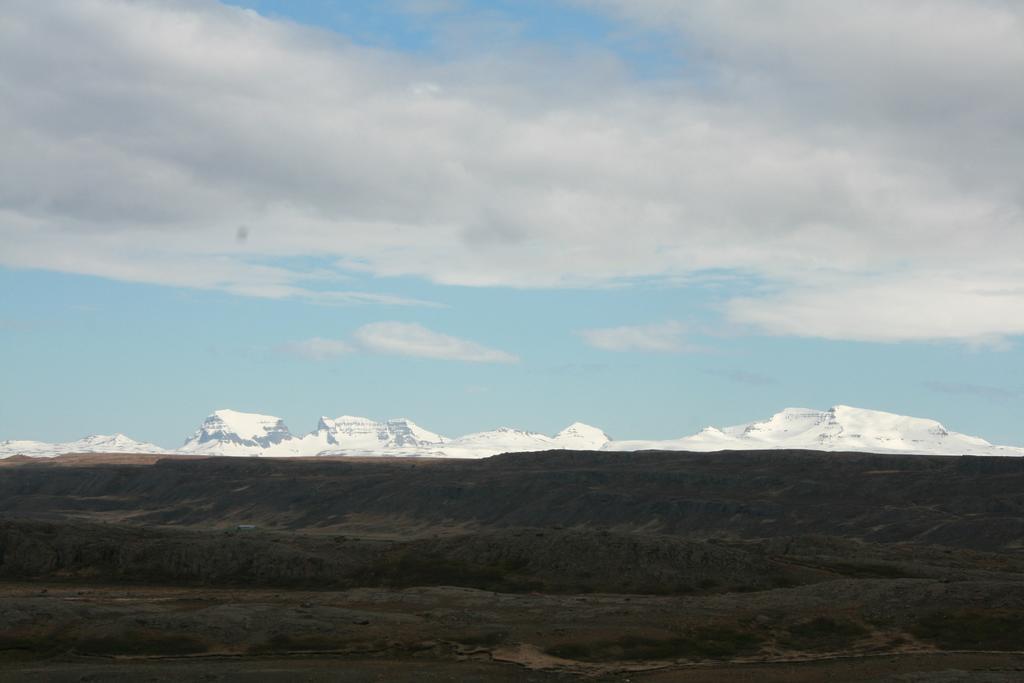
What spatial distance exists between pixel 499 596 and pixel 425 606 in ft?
19.1

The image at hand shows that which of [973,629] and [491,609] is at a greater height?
[491,609]

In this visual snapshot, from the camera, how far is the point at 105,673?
53.9 metres

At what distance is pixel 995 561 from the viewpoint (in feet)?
379

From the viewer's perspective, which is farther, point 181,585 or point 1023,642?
point 181,585

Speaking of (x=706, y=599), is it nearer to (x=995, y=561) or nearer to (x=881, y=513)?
(x=995, y=561)

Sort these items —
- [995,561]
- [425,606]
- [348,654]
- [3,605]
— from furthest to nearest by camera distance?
[995,561]
[425,606]
[3,605]
[348,654]

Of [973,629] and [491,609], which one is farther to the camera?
[491,609]

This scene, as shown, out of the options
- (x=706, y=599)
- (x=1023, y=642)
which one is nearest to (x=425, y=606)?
(x=706, y=599)

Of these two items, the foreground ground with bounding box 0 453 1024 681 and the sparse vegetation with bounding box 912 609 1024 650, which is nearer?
the foreground ground with bounding box 0 453 1024 681

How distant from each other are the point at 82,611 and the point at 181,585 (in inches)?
1072

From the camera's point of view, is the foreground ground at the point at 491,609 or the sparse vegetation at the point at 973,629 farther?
the sparse vegetation at the point at 973,629

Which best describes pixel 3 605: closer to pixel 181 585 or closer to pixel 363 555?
pixel 181 585

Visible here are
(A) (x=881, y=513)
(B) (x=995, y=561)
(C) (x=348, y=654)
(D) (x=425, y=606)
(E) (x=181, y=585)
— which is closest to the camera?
(C) (x=348, y=654)

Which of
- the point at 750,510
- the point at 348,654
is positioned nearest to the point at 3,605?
the point at 348,654
